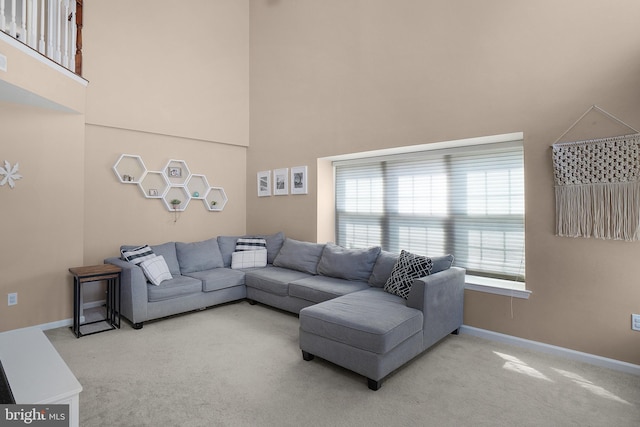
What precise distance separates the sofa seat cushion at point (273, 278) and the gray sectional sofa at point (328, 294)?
0.5 inches

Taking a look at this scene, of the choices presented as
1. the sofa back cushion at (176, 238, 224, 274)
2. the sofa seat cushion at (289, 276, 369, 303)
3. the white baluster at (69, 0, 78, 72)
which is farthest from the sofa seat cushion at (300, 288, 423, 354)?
the white baluster at (69, 0, 78, 72)

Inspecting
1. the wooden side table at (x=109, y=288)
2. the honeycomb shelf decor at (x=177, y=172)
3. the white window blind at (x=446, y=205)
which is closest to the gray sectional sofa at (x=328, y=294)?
the wooden side table at (x=109, y=288)

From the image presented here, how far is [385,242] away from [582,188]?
7.41 ft

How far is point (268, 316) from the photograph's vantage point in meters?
4.18

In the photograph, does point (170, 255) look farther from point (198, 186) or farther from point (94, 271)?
point (198, 186)

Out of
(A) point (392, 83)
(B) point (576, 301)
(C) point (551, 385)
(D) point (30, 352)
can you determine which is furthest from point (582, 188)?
(D) point (30, 352)

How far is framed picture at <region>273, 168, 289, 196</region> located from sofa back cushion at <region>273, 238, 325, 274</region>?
867 millimetres

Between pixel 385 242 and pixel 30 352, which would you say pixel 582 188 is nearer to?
pixel 385 242

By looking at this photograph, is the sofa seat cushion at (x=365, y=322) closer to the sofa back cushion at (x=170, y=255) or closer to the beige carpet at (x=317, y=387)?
the beige carpet at (x=317, y=387)

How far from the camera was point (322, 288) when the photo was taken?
3.79 meters

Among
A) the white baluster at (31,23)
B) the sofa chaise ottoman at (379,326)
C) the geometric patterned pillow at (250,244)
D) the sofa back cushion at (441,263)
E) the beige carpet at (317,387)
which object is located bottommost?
the beige carpet at (317,387)

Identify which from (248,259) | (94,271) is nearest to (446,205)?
(248,259)

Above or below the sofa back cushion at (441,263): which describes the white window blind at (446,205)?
above

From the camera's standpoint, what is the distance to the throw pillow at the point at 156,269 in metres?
3.97
